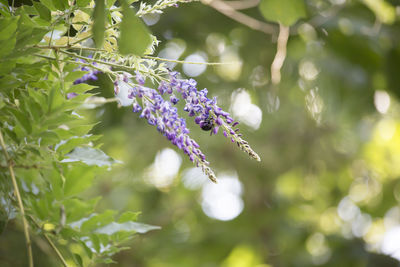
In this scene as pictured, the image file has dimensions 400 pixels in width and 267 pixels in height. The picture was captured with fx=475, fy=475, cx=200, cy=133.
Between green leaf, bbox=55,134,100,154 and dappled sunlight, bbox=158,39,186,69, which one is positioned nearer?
green leaf, bbox=55,134,100,154

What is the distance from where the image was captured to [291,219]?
2.76m

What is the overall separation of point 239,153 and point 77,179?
7.57 feet

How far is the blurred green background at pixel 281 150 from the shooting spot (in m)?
1.69

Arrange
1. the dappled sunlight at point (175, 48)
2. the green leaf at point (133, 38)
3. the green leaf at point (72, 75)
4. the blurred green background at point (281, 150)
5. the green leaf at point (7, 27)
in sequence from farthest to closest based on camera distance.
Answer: the dappled sunlight at point (175, 48)
the blurred green background at point (281, 150)
the green leaf at point (72, 75)
the green leaf at point (7, 27)
the green leaf at point (133, 38)

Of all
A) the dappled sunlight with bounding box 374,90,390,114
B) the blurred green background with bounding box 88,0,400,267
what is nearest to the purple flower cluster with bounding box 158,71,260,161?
the blurred green background with bounding box 88,0,400,267

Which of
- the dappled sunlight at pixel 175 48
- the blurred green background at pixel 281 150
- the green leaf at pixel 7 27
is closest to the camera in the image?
the green leaf at pixel 7 27

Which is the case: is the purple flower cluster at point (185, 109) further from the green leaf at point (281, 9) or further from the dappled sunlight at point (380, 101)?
the dappled sunlight at point (380, 101)

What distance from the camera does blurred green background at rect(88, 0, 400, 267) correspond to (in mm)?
1692

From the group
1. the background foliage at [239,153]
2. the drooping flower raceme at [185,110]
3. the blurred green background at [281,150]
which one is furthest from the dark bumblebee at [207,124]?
the blurred green background at [281,150]

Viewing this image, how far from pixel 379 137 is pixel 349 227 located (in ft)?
2.49

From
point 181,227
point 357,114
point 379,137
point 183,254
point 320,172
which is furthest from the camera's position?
point 379,137

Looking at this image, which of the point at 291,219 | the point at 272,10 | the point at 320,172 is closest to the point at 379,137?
the point at 320,172

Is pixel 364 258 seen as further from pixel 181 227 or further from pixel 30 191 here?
pixel 30 191

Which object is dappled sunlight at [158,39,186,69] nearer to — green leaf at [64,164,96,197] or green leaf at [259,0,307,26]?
green leaf at [259,0,307,26]
